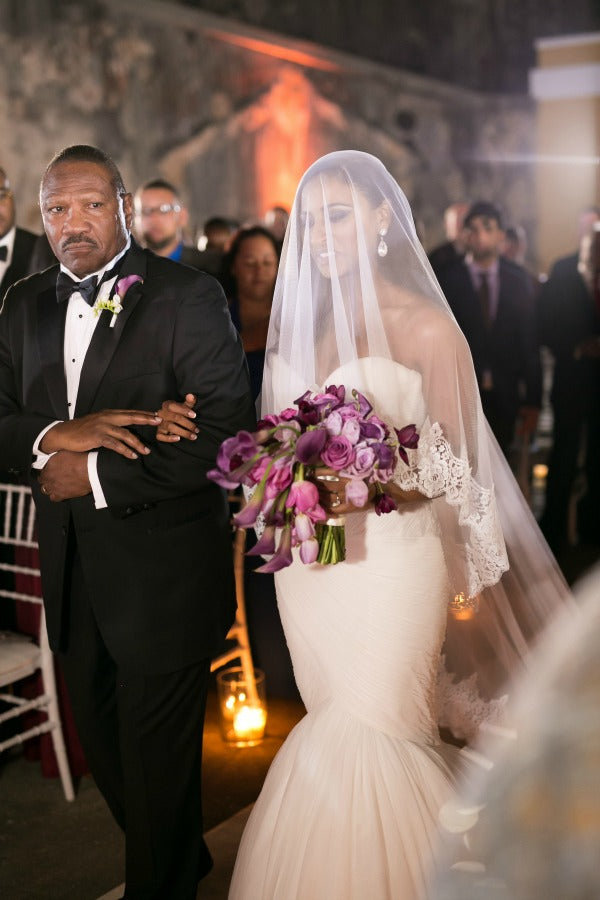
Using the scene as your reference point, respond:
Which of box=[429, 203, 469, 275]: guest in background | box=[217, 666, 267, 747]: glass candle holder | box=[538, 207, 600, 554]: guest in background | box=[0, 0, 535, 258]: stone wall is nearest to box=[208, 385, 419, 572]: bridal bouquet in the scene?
box=[217, 666, 267, 747]: glass candle holder

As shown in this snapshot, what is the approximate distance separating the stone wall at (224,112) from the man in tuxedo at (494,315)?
0.99 metres

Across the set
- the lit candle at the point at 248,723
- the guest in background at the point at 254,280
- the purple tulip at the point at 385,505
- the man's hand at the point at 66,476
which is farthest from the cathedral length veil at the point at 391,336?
the guest in background at the point at 254,280

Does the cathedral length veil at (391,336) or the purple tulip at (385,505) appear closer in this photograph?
the purple tulip at (385,505)

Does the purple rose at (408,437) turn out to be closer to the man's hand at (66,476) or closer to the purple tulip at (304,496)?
the purple tulip at (304,496)

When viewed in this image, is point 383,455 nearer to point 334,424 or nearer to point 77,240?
point 334,424

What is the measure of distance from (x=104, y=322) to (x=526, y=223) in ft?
41.2

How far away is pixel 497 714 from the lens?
2771 millimetres

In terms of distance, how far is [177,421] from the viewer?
2.33 metres

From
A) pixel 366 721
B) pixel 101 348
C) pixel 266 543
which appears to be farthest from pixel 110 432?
pixel 366 721

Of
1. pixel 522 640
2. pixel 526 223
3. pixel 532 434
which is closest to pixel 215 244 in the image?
pixel 532 434

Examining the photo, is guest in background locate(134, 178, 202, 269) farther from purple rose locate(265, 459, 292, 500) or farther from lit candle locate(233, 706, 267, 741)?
purple rose locate(265, 459, 292, 500)

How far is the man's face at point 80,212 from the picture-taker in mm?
2436

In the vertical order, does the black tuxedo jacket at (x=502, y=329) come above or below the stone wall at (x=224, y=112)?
below

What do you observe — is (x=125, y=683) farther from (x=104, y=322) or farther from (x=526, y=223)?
(x=526, y=223)
